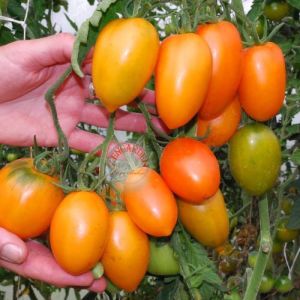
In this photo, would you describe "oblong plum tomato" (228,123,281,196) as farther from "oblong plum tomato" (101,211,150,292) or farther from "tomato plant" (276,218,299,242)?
"tomato plant" (276,218,299,242)

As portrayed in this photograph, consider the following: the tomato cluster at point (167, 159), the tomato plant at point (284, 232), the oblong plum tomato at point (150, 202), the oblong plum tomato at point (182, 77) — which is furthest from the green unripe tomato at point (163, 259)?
the tomato plant at point (284, 232)

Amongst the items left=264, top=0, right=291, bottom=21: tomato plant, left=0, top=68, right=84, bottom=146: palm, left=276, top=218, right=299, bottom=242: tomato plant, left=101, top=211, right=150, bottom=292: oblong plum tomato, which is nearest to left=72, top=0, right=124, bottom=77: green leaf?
left=101, top=211, right=150, bottom=292: oblong plum tomato

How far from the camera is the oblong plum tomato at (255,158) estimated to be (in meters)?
0.80

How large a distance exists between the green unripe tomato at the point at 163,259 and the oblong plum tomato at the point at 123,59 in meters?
0.27

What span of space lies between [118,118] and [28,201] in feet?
1.01

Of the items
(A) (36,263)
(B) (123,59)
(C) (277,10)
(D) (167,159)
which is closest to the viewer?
(B) (123,59)

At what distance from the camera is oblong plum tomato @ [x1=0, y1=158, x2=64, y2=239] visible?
767 millimetres

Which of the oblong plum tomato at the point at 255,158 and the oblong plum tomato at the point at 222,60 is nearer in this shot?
the oblong plum tomato at the point at 222,60

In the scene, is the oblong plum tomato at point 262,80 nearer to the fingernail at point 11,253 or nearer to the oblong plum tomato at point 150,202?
the oblong plum tomato at point 150,202

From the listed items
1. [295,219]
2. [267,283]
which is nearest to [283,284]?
[267,283]

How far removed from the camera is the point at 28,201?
77 centimetres

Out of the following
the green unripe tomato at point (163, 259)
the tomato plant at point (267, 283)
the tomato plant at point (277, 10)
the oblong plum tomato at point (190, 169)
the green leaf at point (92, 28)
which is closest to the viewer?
the green leaf at point (92, 28)

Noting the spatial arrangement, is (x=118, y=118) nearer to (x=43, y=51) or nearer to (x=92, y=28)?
(x=43, y=51)

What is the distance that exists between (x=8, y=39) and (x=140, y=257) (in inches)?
22.1
